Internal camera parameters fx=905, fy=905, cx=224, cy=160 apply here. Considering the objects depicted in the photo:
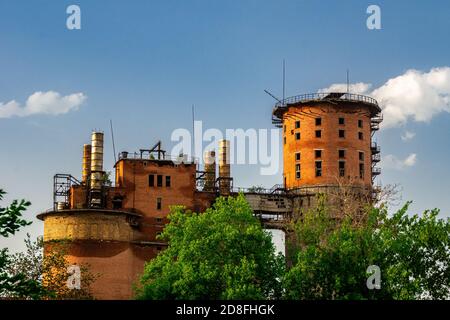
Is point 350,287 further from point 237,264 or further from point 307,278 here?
point 237,264

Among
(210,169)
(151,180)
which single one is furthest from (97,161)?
(210,169)

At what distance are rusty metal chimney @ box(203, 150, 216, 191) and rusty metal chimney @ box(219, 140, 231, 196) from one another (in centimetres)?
113

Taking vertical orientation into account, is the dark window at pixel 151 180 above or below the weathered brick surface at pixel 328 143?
below

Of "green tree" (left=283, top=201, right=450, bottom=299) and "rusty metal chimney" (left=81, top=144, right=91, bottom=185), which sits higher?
"rusty metal chimney" (left=81, top=144, right=91, bottom=185)

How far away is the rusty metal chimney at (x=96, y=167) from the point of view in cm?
9175

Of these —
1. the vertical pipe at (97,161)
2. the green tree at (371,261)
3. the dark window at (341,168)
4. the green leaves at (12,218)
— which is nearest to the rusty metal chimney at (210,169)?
the vertical pipe at (97,161)

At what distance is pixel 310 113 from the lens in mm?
101188

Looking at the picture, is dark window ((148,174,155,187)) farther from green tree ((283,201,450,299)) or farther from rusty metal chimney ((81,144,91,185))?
green tree ((283,201,450,299))

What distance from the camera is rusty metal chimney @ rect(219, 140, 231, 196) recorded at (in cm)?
9681

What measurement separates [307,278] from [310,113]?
161ft

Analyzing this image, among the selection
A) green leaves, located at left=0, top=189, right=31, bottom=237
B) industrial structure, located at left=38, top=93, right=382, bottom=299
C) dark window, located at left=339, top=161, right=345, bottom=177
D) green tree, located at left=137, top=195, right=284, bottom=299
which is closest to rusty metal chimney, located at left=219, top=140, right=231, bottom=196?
industrial structure, located at left=38, top=93, right=382, bottom=299

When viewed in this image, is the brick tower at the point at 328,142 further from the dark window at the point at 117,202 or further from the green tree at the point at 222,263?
the green tree at the point at 222,263

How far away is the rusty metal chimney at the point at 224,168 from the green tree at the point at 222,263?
32081 mm

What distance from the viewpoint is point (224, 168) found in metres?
98.7
